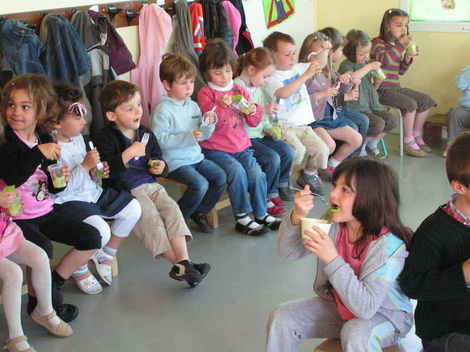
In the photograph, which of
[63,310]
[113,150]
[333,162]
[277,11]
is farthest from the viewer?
[277,11]

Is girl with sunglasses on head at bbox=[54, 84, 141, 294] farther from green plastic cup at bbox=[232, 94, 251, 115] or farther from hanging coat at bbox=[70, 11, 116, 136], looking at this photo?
green plastic cup at bbox=[232, 94, 251, 115]

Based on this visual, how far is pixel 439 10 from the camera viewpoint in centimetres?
569

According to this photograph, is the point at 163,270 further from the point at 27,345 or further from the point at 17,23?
the point at 17,23

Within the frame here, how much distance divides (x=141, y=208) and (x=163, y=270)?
0.40 metres

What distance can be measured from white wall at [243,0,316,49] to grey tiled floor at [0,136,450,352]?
2.10 meters

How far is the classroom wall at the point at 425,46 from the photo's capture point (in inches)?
223

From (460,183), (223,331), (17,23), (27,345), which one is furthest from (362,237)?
(17,23)

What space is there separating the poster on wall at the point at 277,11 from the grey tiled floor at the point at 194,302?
228 centimetres

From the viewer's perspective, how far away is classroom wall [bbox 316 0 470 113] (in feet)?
18.6

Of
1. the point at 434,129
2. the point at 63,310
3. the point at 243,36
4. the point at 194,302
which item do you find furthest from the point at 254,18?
Result: the point at 63,310

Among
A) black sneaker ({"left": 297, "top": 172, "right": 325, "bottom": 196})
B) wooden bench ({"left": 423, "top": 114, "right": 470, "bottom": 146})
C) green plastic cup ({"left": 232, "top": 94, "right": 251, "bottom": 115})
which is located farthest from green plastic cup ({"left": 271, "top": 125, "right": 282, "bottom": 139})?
wooden bench ({"left": 423, "top": 114, "right": 470, "bottom": 146})

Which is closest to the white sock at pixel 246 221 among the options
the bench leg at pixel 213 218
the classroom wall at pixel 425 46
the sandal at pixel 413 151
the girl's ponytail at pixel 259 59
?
→ the bench leg at pixel 213 218

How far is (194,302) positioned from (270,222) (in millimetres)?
992

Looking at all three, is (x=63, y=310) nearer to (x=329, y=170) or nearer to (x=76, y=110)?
(x=76, y=110)
